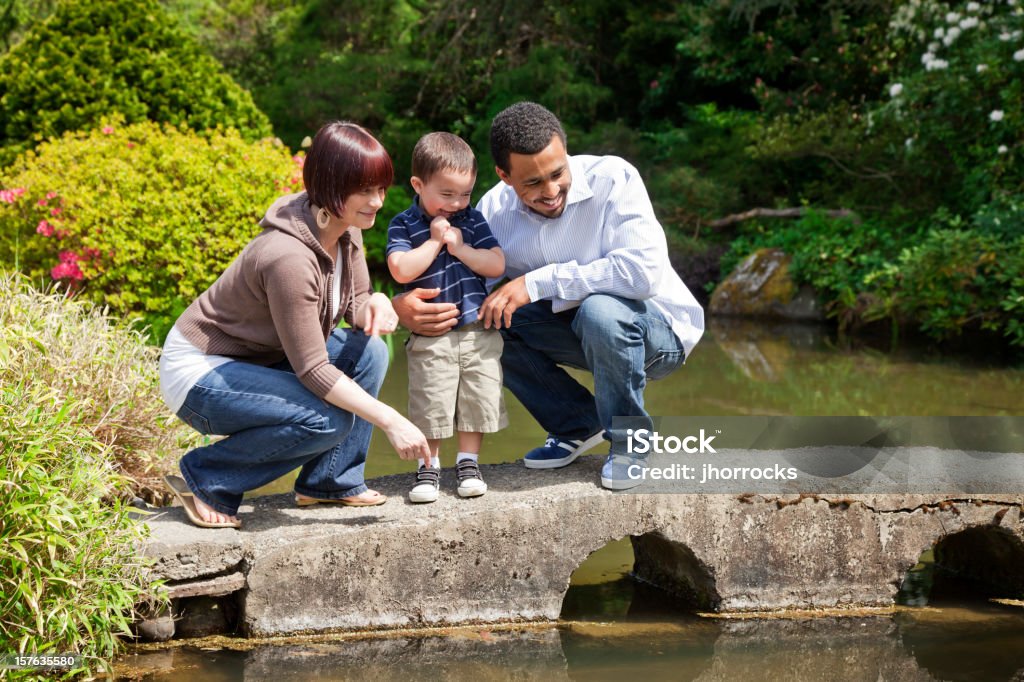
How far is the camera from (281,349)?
10.5ft

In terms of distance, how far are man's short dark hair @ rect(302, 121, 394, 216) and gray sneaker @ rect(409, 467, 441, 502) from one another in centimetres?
84

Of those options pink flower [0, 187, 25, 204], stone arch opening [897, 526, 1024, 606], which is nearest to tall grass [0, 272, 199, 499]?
pink flower [0, 187, 25, 204]

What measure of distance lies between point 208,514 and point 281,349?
517 millimetres

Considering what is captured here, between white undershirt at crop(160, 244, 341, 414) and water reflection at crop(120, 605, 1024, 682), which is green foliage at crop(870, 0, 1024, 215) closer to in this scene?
water reflection at crop(120, 605, 1024, 682)

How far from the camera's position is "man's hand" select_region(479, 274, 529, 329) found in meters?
3.29

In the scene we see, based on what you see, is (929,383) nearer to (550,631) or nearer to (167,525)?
(550,631)

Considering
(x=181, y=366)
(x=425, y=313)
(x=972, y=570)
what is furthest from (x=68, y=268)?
(x=972, y=570)

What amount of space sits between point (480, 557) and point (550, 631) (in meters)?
0.31

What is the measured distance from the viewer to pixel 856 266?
1011 centimetres

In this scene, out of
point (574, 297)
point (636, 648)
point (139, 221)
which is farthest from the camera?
point (139, 221)

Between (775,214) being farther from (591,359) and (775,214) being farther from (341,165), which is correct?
(341,165)

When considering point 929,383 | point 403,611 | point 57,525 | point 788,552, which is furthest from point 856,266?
point 57,525

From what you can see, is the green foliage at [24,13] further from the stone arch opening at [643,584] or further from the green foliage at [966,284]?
the stone arch opening at [643,584]

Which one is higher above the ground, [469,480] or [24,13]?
[24,13]
